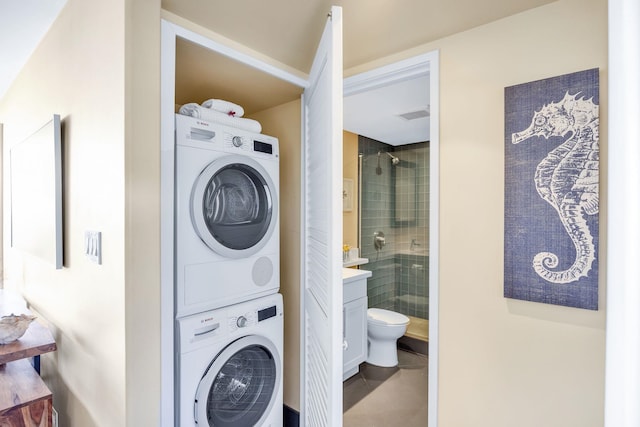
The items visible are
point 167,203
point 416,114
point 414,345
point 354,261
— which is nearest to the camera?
point 167,203

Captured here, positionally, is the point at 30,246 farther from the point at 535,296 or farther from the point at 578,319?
the point at 578,319

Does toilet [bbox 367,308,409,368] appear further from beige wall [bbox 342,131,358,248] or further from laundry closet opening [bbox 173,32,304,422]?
laundry closet opening [bbox 173,32,304,422]

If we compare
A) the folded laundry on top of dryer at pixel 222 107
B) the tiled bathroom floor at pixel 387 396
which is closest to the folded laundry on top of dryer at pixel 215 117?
the folded laundry on top of dryer at pixel 222 107

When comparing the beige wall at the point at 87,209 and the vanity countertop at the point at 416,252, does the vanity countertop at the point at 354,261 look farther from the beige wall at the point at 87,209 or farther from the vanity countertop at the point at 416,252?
the beige wall at the point at 87,209

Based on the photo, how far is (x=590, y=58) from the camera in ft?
3.89

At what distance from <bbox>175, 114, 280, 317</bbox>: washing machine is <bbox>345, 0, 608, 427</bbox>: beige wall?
2.99 ft

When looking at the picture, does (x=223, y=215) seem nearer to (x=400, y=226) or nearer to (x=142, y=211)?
(x=142, y=211)

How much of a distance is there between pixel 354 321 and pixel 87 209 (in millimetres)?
2144

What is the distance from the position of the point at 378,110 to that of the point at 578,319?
2.06 meters

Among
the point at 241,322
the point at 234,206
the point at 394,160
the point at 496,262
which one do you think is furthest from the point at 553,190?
the point at 394,160

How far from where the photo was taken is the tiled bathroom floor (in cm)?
226

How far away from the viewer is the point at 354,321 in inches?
111

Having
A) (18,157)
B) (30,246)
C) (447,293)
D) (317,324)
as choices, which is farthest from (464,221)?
(18,157)

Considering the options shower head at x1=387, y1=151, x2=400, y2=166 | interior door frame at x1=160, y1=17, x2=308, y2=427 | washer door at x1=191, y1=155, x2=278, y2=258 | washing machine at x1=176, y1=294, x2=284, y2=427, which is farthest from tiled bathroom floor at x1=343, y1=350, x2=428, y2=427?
shower head at x1=387, y1=151, x2=400, y2=166
